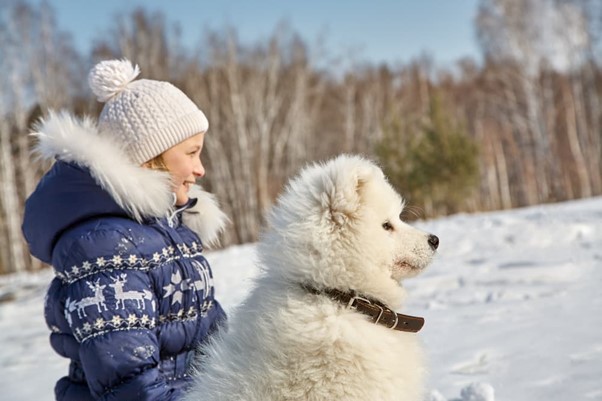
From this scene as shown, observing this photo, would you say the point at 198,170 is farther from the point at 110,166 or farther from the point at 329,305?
the point at 329,305

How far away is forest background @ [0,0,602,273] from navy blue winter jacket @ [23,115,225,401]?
52.8ft

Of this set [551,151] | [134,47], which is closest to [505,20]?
[551,151]

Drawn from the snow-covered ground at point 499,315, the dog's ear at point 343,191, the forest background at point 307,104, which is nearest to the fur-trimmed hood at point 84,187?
the snow-covered ground at point 499,315

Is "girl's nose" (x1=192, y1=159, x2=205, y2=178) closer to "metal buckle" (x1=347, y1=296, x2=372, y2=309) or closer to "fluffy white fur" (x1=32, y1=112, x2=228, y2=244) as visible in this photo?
"fluffy white fur" (x1=32, y1=112, x2=228, y2=244)

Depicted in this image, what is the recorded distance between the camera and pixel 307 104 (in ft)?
86.3

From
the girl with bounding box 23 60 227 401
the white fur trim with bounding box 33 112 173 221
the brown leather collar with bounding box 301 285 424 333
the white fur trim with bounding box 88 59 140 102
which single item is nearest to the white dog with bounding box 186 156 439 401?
the brown leather collar with bounding box 301 285 424 333

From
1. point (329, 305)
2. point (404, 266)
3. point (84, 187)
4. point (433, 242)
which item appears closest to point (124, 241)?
point (84, 187)

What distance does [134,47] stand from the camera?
21906 mm

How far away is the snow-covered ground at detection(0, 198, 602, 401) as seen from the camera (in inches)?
118

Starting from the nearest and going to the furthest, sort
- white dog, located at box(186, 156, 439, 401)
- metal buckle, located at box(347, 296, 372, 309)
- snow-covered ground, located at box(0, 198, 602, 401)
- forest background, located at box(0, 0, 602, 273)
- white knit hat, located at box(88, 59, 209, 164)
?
white dog, located at box(186, 156, 439, 401), metal buckle, located at box(347, 296, 372, 309), white knit hat, located at box(88, 59, 209, 164), snow-covered ground, located at box(0, 198, 602, 401), forest background, located at box(0, 0, 602, 273)

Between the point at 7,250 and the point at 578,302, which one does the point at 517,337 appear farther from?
the point at 7,250

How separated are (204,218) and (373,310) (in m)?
1.08

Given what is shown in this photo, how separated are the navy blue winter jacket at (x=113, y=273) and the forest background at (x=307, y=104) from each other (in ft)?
52.8

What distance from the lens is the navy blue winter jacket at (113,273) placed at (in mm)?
1720
